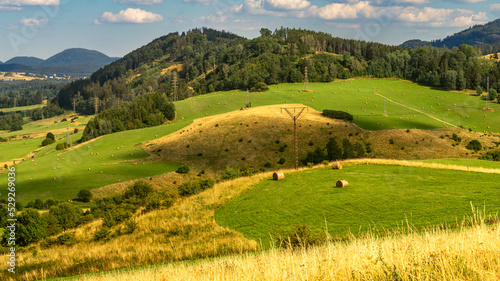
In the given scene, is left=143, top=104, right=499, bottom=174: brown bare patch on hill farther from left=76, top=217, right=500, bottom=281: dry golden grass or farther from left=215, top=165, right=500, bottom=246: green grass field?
left=76, top=217, right=500, bottom=281: dry golden grass

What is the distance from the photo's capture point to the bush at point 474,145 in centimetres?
8650

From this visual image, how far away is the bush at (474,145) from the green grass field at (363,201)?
59826 millimetres

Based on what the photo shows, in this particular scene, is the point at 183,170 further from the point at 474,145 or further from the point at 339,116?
the point at 474,145

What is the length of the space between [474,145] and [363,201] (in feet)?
248

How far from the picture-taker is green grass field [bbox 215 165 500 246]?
23406mm

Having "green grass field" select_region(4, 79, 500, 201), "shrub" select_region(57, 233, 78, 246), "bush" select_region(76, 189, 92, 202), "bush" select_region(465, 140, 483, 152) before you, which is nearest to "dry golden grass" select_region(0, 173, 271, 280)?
"shrub" select_region(57, 233, 78, 246)

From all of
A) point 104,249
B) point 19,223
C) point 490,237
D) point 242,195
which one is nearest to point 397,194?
point 242,195

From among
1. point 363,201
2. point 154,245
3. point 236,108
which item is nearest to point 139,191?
point 154,245

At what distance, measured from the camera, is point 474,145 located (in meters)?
87.2

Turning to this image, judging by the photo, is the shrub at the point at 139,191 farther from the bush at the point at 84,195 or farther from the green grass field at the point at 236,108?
the green grass field at the point at 236,108

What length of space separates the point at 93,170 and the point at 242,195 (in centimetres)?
5764

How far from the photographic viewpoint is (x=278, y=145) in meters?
90.6

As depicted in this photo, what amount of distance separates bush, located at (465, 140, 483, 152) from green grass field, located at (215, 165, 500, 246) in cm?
5983

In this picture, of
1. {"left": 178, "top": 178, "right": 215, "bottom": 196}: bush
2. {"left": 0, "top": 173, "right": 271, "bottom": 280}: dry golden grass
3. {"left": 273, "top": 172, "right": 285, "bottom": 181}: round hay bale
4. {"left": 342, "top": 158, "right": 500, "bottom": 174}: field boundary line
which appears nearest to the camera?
{"left": 0, "top": 173, "right": 271, "bottom": 280}: dry golden grass
